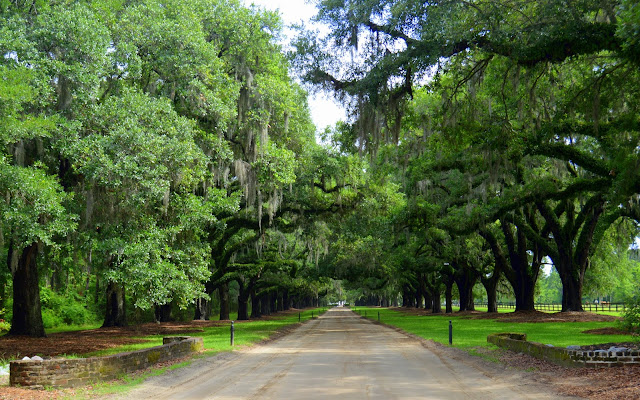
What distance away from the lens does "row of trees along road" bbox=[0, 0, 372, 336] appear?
615 inches

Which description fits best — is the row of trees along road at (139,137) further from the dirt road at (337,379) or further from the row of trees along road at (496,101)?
the dirt road at (337,379)

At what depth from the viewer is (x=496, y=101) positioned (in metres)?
21.5

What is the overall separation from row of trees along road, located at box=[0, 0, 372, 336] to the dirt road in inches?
220

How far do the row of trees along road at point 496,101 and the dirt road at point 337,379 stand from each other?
251 inches

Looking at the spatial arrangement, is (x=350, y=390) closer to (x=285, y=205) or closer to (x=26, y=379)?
(x=26, y=379)

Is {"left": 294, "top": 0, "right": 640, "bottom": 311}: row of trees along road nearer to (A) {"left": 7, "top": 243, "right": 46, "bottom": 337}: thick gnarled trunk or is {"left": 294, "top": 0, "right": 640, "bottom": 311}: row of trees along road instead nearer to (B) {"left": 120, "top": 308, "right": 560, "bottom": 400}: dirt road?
(B) {"left": 120, "top": 308, "right": 560, "bottom": 400}: dirt road

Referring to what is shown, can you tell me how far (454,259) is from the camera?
138 ft

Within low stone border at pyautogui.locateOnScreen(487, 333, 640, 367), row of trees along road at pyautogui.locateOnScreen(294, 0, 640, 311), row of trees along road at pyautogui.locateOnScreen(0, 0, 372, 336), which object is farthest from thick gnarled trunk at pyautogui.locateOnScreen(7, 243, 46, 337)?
low stone border at pyautogui.locateOnScreen(487, 333, 640, 367)

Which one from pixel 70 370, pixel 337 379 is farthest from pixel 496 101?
pixel 70 370

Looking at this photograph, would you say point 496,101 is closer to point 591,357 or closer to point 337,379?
point 591,357

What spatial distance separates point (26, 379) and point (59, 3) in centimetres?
1333

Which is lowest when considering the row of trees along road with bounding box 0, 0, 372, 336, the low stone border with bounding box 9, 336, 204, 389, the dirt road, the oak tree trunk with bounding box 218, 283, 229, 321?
the oak tree trunk with bounding box 218, 283, 229, 321

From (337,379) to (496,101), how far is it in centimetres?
1459

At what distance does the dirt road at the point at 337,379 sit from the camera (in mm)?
9164
